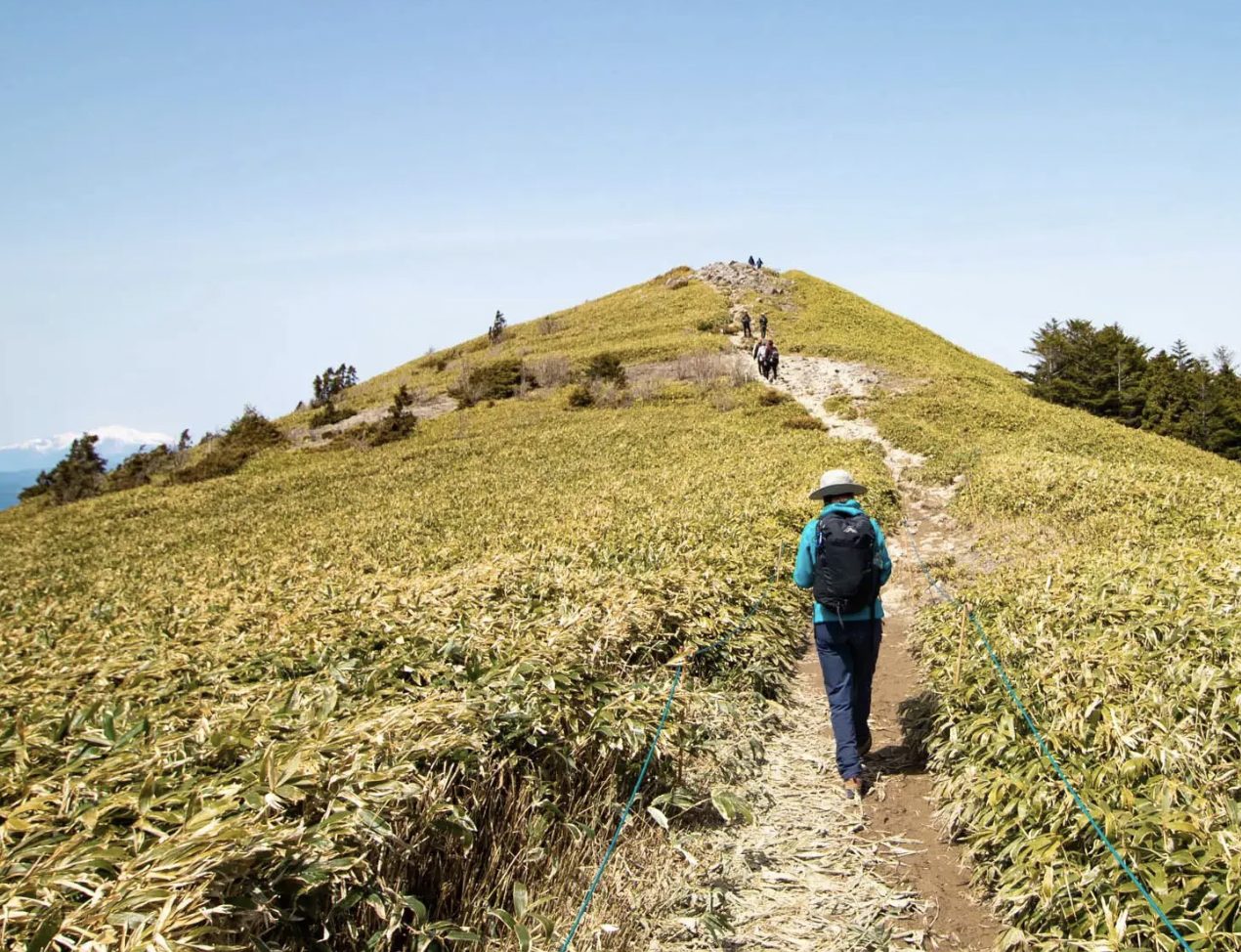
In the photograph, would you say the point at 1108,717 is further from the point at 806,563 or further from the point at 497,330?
the point at 497,330

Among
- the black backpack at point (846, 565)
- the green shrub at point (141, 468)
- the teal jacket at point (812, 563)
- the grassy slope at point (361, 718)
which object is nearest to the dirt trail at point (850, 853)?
the grassy slope at point (361, 718)

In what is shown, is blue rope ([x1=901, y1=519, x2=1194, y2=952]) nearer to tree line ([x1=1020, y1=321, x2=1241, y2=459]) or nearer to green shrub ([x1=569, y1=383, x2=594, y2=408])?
green shrub ([x1=569, y1=383, x2=594, y2=408])

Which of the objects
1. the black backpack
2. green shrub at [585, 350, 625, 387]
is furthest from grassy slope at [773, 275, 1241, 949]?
green shrub at [585, 350, 625, 387]

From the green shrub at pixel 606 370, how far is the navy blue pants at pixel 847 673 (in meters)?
36.0

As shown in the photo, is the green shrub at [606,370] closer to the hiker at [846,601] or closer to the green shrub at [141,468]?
the green shrub at [141,468]

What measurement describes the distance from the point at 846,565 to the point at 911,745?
89.9 inches

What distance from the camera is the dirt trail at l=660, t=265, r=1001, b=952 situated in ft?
15.9

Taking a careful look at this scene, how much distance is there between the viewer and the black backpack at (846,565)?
22.0ft

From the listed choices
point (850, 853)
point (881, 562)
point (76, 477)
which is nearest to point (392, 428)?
point (76, 477)

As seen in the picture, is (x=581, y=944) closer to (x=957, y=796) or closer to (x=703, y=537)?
(x=957, y=796)

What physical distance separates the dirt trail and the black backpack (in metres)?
1.66

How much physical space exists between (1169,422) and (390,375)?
184 ft

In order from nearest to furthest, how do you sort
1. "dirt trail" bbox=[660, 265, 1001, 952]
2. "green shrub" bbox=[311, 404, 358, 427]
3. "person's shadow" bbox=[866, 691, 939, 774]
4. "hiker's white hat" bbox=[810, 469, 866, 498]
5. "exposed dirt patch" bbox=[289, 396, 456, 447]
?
"dirt trail" bbox=[660, 265, 1001, 952], "hiker's white hat" bbox=[810, 469, 866, 498], "person's shadow" bbox=[866, 691, 939, 774], "exposed dirt patch" bbox=[289, 396, 456, 447], "green shrub" bbox=[311, 404, 358, 427]

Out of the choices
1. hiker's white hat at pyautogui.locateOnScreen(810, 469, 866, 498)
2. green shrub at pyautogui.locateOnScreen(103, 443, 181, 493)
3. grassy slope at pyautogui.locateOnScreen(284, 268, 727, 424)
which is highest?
grassy slope at pyautogui.locateOnScreen(284, 268, 727, 424)
